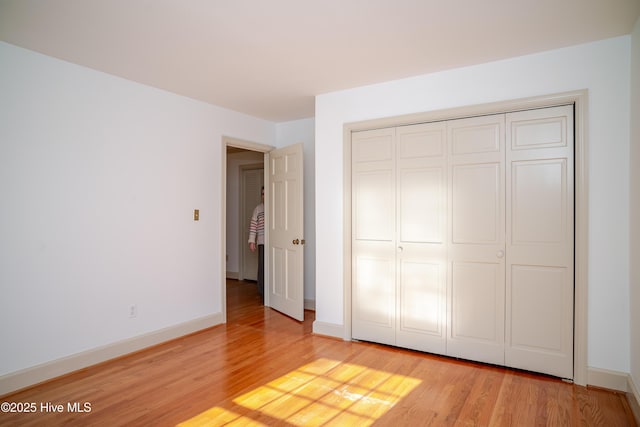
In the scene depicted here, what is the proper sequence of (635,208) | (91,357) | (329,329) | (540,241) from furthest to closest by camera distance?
(329,329), (91,357), (540,241), (635,208)

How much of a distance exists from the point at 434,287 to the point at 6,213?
3.43 meters

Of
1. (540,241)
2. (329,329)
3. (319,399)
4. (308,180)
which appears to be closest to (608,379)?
(540,241)

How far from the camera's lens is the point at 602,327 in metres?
2.77

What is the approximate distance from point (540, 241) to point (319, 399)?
2074 mm

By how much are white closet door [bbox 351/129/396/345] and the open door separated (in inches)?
32.9

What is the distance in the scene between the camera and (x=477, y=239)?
3.25 metres

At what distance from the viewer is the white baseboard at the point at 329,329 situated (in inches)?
155

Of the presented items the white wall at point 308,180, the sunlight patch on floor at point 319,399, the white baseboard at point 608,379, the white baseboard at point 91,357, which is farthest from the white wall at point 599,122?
the white baseboard at point 91,357

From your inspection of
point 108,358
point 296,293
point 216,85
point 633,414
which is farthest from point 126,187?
point 633,414

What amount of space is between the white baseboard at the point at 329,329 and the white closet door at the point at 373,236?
14 cm

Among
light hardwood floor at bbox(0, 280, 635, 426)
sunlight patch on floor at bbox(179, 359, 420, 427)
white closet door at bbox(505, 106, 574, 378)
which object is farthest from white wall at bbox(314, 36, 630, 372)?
sunlight patch on floor at bbox(179, 359, 420, 427)

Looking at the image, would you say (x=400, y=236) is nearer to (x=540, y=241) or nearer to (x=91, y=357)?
(x=540, y=241)

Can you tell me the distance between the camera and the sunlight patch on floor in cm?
238

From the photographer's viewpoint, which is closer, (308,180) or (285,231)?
(285,231)
